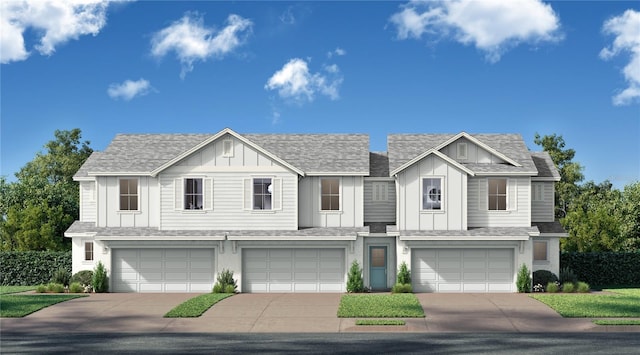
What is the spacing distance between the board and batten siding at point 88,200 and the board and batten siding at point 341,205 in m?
10.8

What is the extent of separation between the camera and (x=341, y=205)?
110 ft

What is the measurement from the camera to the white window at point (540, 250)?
112 feet

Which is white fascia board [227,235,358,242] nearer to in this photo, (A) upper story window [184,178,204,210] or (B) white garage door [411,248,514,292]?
(A) upper story window [184,178,204,210]

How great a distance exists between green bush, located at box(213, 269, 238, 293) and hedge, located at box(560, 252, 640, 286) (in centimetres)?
1717

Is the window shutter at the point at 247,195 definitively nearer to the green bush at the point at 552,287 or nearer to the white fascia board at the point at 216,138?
the white fascia board at the point at 216,138

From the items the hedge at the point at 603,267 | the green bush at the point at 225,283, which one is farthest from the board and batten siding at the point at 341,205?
the hedge at the point at 603,267

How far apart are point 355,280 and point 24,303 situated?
Result: 13.4 m

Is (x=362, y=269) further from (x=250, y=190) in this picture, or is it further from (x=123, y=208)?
(x=123, y=208)

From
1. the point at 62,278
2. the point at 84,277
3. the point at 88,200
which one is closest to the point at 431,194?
the point at 84,277

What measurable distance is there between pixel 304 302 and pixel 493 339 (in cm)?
1007

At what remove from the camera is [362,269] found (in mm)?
32469

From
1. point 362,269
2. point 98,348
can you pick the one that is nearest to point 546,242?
point 362,269

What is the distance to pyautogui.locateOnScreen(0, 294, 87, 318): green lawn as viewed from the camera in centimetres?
2552

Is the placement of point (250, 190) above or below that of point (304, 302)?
above
